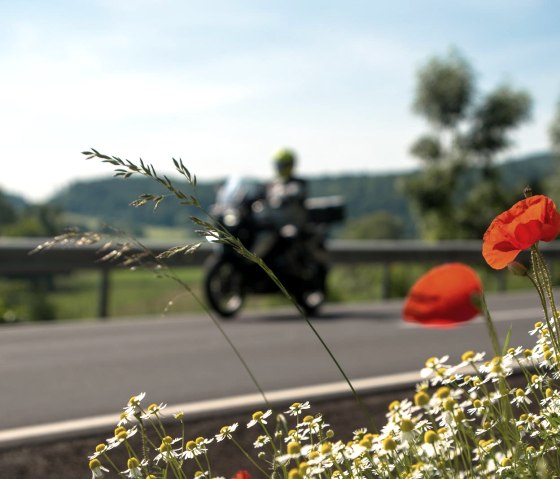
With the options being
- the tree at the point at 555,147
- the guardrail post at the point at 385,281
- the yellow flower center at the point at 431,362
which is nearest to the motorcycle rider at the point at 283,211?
the guardrail post at the point at 385,281

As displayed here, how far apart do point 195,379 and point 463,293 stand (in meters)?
5.65

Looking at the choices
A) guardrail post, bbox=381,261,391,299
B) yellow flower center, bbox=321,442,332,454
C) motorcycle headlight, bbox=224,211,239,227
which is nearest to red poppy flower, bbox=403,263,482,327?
yellow flower center, bbox=321,442,332,454

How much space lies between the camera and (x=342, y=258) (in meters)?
17.3

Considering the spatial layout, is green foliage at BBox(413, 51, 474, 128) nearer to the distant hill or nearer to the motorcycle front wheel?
the distant hill

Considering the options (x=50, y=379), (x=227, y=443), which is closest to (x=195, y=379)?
(x=50, y=379)

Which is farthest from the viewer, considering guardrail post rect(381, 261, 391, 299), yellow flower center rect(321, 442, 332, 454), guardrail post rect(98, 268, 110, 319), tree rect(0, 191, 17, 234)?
tree rect(0, 191, 17, 234)

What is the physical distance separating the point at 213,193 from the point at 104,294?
2073mm

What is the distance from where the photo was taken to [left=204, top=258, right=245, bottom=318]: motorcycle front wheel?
12578 millimetres

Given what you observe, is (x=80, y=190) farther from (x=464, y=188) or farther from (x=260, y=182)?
(x=260, y=182)

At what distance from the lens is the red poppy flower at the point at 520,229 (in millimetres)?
2082

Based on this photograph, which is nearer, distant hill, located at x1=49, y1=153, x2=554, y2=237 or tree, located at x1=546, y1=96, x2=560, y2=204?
distant hill, located at x1=49, y1=153, x2=554, y2=237

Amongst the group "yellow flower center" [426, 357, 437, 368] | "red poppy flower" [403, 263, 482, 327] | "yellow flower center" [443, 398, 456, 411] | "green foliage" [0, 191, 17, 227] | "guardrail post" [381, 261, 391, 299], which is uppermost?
"red poppy flower" [403, 263, 482, 327]

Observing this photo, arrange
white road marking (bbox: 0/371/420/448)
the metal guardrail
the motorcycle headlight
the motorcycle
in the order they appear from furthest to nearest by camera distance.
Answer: the metal guardrail < the motorcycle headlight < the motorcycle < white road marking (bbox: 0/371/420/448)

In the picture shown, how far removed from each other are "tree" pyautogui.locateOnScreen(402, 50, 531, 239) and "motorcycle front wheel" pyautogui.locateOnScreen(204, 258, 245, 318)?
54751 mm
